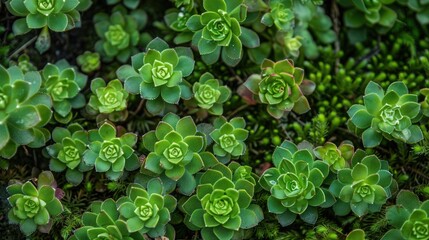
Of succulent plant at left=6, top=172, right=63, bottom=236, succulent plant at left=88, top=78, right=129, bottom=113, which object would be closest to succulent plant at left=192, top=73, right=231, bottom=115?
succulent plant at left=88, top=78, right=129, bottom=113

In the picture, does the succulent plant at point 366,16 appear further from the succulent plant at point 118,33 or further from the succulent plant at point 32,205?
the succulent plant at point 32,205

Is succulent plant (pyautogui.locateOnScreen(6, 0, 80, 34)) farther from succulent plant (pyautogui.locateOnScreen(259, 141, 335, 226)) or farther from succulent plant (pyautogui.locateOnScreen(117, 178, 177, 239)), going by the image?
succulent plant (pyautogui.locateOnScreen(259, 141, 335, 226))

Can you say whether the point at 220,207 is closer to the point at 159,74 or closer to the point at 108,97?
the point at 159,74

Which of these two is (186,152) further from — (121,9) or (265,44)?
(121,9)

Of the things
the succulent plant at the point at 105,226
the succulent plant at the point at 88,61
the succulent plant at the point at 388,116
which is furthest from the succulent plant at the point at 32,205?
the succulent plant at the point at 388,116

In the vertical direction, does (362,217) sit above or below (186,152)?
below

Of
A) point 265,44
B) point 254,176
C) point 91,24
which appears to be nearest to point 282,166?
point 254,176
